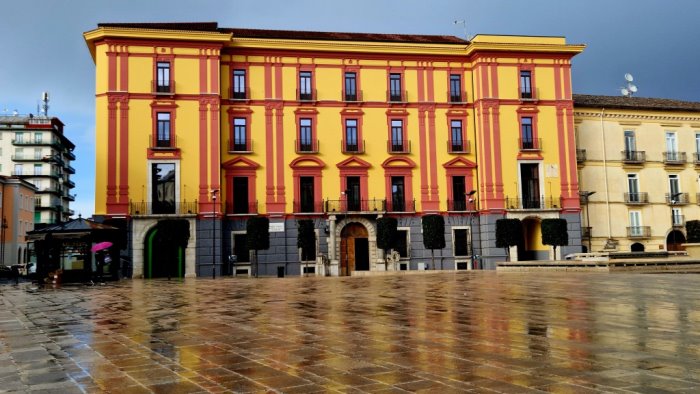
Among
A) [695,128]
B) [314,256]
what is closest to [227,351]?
[314,256]

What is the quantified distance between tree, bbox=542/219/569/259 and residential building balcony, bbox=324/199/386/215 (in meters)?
9.98

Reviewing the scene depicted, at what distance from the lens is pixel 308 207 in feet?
128

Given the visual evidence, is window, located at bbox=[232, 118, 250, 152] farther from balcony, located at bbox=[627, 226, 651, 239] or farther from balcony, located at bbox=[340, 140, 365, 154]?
balcony, located at bbox=[627, 226, 651, 239]

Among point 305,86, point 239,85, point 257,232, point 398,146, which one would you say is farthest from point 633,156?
point 239,85

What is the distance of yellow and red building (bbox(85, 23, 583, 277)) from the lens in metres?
36.7

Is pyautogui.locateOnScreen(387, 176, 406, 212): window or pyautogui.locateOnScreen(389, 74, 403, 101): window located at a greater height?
pyautogui.locateOnScreen(389, 74, 403, 101): window

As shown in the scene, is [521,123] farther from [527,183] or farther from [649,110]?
[649,110]

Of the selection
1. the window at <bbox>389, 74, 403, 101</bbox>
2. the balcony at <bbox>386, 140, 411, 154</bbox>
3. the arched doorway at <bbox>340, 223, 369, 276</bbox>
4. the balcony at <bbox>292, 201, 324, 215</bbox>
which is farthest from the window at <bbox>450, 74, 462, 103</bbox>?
the balcony at <bbox>292, 201, 324, 215</bbox>

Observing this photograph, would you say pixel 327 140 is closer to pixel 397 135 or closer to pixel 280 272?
pixel 397 135

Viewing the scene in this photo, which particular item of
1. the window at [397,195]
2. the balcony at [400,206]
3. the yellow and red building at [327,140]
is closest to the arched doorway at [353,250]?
the yellow and red building at [327,140]

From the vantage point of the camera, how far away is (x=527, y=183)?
4088 cm

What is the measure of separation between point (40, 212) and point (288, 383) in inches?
3675

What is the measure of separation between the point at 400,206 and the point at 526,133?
9.72 metres

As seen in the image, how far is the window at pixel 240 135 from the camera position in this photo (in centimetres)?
3862
